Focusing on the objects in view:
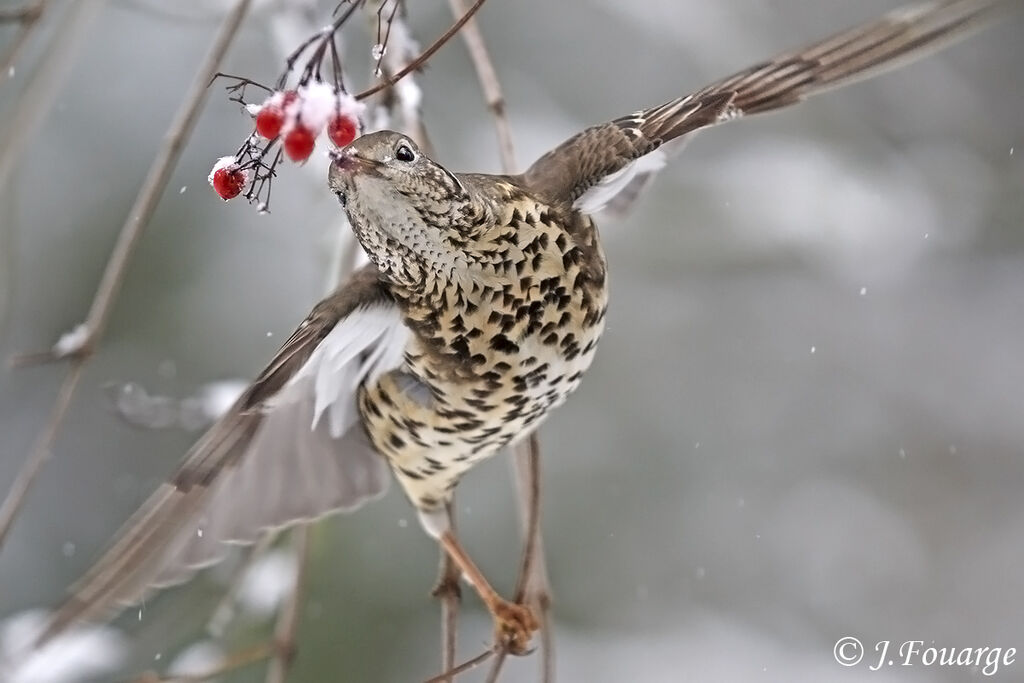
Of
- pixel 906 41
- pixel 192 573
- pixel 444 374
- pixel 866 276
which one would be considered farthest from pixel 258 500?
pixel 866 276

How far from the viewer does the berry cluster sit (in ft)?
3.77

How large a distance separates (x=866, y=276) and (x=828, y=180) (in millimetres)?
436

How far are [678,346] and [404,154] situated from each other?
11.4 feet

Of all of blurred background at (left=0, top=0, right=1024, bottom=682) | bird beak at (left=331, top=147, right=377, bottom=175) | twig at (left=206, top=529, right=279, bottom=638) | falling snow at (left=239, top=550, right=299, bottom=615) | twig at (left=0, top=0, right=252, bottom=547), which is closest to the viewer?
bird beak at (left=331, top=147, right=377, bottom=175)

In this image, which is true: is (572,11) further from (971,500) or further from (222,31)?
(222,31)

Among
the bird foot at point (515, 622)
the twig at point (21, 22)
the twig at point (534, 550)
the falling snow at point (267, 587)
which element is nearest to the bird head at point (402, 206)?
the twig at point (534, 550)

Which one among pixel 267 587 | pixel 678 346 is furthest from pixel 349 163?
pixel 678 346

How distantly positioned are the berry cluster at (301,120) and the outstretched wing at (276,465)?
523mm

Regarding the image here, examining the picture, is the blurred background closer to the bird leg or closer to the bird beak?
the bird leg

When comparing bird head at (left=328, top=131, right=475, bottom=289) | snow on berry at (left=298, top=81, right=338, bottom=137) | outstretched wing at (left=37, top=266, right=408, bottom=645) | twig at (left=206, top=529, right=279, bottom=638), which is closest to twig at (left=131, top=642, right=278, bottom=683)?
outstretched wing at (left=37, top=266, right=408, bottom=645)

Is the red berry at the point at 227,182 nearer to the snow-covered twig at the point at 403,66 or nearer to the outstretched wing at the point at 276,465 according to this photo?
the outstretched wing at the point at 276,465

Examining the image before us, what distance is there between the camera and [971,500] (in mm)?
4617

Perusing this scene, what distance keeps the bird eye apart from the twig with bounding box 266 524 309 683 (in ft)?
2.67

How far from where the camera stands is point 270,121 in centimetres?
117
